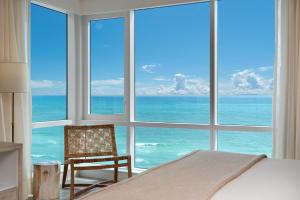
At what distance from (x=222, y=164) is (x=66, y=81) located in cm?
301

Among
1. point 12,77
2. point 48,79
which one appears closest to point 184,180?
point 12,77

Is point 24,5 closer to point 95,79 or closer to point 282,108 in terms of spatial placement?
point 95,79

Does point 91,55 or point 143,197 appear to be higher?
point 91,55

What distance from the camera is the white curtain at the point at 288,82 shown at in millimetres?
3527

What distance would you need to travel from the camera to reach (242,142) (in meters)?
4.36

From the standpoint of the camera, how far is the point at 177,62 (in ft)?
15.6

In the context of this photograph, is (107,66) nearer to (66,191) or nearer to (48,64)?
(48,64)

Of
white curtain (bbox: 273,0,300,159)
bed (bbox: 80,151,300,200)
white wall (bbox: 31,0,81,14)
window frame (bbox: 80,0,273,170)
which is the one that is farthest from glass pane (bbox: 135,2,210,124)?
bed (bbox: 80,151,300,200)

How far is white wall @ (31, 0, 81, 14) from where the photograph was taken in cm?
430

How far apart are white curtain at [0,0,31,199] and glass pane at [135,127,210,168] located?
1.49 m

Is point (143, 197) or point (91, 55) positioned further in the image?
point (91, 55)

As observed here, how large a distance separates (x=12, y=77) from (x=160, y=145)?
2336mm

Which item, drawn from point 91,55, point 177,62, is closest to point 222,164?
point 177,62

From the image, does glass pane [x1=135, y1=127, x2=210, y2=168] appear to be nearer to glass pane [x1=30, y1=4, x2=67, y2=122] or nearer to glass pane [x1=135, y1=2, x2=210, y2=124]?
glass pane [x1=135, y1=2, x2=210, y2=124]
